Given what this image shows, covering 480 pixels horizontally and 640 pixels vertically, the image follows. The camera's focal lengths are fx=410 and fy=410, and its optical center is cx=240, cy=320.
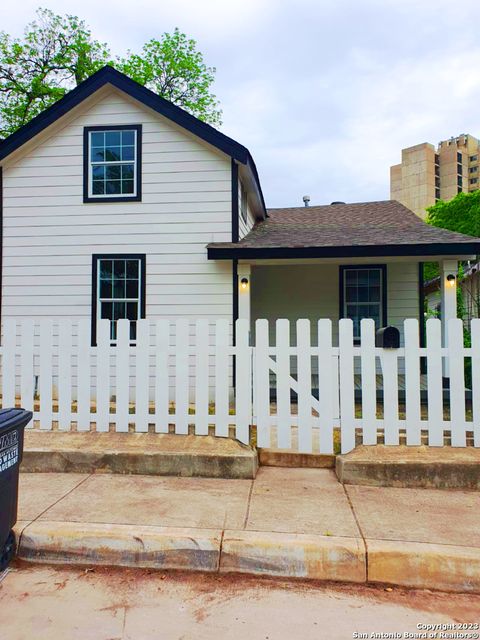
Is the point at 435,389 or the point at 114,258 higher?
the point at 114,258

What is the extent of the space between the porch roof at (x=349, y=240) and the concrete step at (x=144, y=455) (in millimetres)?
→ 3925

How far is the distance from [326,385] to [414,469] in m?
1.09

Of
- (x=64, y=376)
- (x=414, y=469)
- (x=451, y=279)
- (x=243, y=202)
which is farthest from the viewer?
(x=243, y=202)

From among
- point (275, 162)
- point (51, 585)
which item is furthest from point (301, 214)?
point (275, 162)

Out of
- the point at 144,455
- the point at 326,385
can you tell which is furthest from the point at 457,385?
the point at 144,455

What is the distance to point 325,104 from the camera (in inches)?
1211

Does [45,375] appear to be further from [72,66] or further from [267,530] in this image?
[72,66]

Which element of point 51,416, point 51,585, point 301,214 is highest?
point 301,214

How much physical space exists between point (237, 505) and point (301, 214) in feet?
32.2

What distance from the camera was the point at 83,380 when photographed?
4.60 m

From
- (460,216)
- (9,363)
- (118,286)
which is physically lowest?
(9,363)

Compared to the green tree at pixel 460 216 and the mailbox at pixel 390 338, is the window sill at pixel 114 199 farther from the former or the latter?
the green tree at pixel 460 216

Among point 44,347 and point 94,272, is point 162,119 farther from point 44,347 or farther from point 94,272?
point 44,347

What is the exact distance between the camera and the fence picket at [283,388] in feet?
13.7
